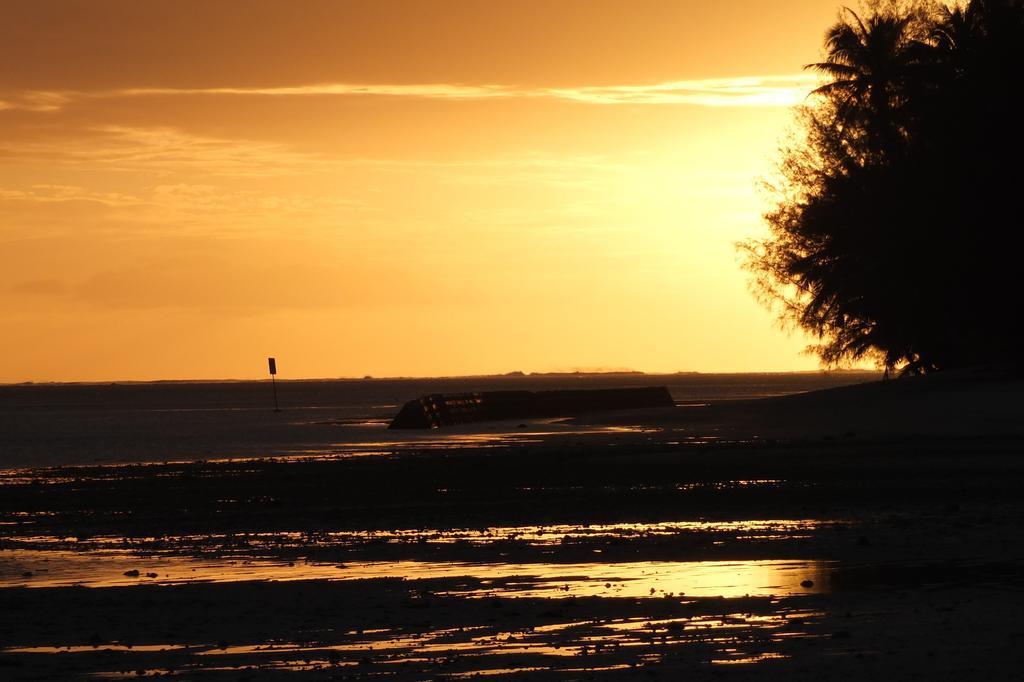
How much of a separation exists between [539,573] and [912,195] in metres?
39.0

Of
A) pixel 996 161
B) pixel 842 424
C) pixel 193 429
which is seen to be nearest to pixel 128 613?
pixel 842 424

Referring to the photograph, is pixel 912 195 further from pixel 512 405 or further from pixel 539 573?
pixel 512 405

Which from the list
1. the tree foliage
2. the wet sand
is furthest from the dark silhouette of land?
the wet sand

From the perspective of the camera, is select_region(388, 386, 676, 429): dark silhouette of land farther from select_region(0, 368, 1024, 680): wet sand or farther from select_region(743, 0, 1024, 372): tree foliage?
select_region(0, 368, 1024, 680): wet sand

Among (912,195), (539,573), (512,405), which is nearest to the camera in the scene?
(539,573)

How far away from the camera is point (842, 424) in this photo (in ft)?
A: 161

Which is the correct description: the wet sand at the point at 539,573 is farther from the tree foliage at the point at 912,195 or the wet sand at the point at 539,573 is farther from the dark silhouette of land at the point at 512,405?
the dark silhouette of land at the point at 512,405

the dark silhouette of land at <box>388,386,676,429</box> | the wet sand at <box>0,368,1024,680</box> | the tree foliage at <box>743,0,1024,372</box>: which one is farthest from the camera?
the dark silhouette of land at <box>388,386,676,429</box>

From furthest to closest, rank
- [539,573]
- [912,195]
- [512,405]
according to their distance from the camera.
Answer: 1. [512,405]
2. [912,195]
3. [539,573]

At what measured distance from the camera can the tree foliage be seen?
5038 cm

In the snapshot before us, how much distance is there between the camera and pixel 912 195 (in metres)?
53.0

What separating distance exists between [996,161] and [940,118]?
277cm

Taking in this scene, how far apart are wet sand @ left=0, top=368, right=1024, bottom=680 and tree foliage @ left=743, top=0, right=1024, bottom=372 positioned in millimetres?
16076

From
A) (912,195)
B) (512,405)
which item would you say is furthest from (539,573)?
(512,405)
